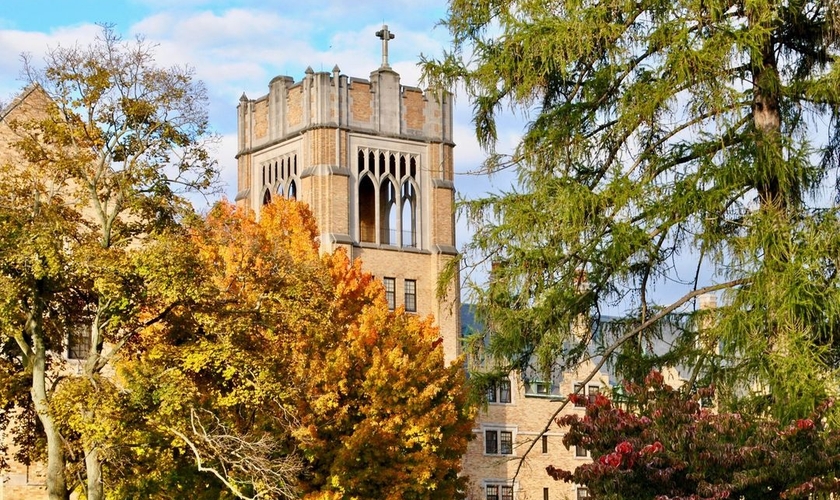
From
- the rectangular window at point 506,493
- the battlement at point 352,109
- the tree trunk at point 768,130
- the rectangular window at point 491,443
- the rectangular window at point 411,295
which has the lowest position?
the rectangular window at point 506,493

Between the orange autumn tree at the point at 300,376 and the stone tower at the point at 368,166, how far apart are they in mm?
21608

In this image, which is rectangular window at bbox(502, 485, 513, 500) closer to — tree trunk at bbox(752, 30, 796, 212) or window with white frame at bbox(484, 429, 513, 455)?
window with white frame at bbox(484, 429, 513, 455)

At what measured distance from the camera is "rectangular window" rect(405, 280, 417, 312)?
214ft

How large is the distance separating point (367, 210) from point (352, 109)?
15.4 feet

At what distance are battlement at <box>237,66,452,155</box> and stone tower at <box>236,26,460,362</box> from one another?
0.05 metres

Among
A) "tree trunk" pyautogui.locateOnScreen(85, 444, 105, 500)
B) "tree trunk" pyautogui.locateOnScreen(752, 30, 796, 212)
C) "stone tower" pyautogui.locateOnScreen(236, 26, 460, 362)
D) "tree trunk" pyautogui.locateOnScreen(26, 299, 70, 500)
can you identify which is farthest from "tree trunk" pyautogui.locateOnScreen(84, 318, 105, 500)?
"stone tower" pyautogui.locateOnScreen(236, 26, 460, 362)

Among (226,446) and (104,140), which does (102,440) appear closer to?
(226,446)

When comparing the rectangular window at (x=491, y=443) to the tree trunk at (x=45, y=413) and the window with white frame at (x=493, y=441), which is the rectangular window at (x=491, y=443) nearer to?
the window with white frame at (x=493, y=441)

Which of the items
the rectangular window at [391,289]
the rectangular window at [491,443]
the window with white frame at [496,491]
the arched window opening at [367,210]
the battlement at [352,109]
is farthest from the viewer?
the arched window opening at [367,210]

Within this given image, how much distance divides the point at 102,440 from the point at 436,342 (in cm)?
2184

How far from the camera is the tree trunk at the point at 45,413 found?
856 inches

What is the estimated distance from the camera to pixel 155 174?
75.6 ft

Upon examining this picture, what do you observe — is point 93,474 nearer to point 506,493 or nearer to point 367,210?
point 506,493

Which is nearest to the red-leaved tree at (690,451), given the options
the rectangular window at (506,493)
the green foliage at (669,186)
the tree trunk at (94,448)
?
the green foliage at (669,186)
